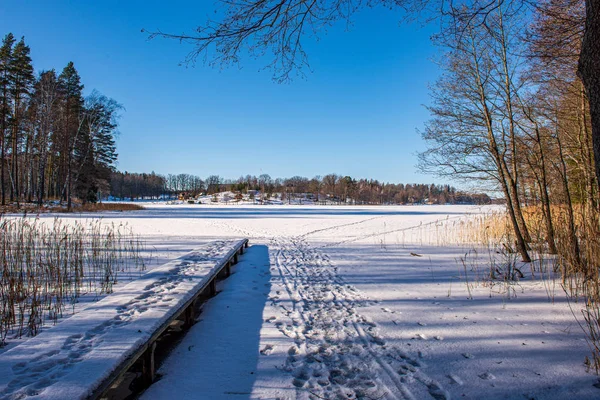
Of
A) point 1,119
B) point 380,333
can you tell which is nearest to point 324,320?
point 380,333

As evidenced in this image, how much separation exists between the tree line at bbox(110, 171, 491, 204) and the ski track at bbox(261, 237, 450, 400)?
80.6m

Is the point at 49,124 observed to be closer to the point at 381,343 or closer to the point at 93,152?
the point at 93,152

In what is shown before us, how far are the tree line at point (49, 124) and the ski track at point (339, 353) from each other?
74.8 feet

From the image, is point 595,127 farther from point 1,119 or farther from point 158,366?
point 1,119

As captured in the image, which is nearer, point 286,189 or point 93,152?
point 93,152

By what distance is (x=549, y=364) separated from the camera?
2398mm

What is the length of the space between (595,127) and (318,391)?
2.52 metres

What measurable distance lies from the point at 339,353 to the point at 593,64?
2.79m

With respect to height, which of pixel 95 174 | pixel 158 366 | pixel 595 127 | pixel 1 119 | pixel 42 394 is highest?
pixel 1 119

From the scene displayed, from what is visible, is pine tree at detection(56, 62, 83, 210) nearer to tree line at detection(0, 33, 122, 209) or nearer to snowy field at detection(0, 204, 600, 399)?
tree line at detection(0, 33, 122, 209)

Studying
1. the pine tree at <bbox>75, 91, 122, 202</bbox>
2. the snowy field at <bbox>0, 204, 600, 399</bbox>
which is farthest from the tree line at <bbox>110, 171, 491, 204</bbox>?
the snowy field at <bbox>0, 204, 600, 399</bbox>

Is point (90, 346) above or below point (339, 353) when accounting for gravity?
above

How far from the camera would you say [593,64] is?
5.93 feet

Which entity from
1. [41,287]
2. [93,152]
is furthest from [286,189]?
[41,287]
